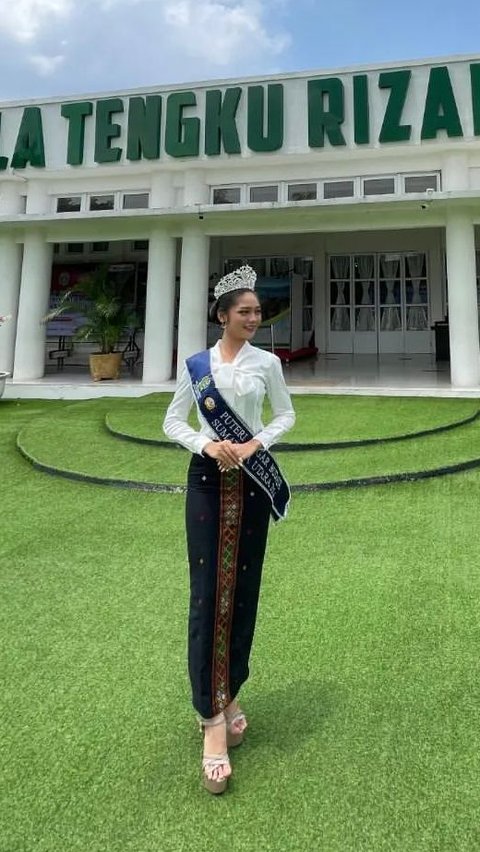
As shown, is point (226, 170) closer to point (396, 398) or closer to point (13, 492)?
point (396, 398)

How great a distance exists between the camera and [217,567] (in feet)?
6.21

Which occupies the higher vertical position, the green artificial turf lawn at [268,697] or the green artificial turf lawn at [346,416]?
the green artificial turf lawn at [346,416]

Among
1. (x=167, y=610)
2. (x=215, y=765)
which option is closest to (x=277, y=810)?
(x=215, y=765)

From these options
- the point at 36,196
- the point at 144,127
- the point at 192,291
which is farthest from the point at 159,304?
the point at 36,196

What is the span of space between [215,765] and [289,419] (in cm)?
118

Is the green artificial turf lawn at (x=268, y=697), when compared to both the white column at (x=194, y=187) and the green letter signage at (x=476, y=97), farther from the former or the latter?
the white column at (x=194, y=187)

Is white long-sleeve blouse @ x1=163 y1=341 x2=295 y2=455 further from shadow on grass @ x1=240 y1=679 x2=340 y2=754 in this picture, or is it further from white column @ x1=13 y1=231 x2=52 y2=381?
white column @ x1=13 y1=231 x2=52 y2=381

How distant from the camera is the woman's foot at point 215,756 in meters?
1.77

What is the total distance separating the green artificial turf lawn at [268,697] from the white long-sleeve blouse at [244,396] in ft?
3.56

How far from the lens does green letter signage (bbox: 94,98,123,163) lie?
11180mm

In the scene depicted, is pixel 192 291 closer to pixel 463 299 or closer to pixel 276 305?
pixel 463 299

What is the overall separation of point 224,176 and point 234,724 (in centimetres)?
1084

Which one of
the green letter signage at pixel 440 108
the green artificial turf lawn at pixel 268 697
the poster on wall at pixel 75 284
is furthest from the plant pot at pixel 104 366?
the green artificial turf lawn at pixel 268 697

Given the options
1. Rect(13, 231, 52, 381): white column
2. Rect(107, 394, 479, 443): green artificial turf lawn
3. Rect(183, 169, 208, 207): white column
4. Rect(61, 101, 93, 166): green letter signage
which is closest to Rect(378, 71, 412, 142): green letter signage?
Rect(183, 169, 208, 207): white column
